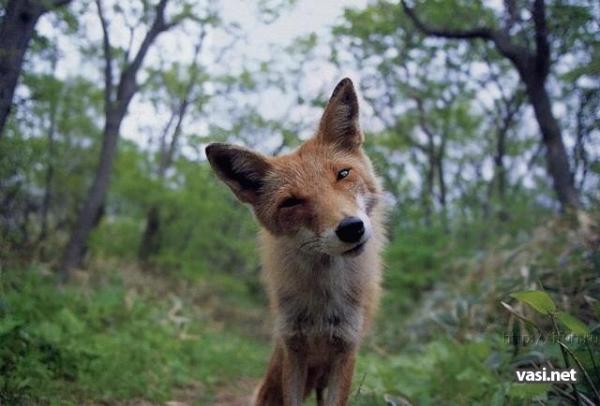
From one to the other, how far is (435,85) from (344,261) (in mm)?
11595

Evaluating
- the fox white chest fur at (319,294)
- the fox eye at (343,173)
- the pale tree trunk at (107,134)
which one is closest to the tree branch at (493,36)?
the pale tree trunk at (107,134)

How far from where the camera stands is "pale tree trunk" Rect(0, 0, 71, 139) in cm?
353

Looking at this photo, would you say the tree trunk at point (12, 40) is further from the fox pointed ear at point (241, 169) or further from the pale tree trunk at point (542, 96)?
the pale tree trunk at point (542, 96)

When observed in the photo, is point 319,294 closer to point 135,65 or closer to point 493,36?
point 493,36

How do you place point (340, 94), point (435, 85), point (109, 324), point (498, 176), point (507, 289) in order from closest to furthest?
point (340, 94), point (507, 289), point (109, 324), point (435, 85), point (498, 176)

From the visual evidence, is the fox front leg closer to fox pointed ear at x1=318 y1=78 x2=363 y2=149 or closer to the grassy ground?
the grassy ground

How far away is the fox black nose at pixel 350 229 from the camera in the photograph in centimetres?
263

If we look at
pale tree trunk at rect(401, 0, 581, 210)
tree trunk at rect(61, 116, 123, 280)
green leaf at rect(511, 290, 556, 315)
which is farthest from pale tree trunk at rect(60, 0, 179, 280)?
green leaf at rect(511, 290, 556, 315)

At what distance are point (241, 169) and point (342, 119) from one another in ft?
2.74

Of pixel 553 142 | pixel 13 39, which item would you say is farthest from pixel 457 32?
pixel 13 39

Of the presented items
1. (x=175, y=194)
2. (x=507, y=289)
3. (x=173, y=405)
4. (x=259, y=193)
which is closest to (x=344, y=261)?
(x=259, y=193)

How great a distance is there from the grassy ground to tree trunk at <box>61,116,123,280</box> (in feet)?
1.64

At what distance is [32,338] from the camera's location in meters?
3.92

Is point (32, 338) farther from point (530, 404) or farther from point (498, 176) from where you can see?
point (498, 176)
